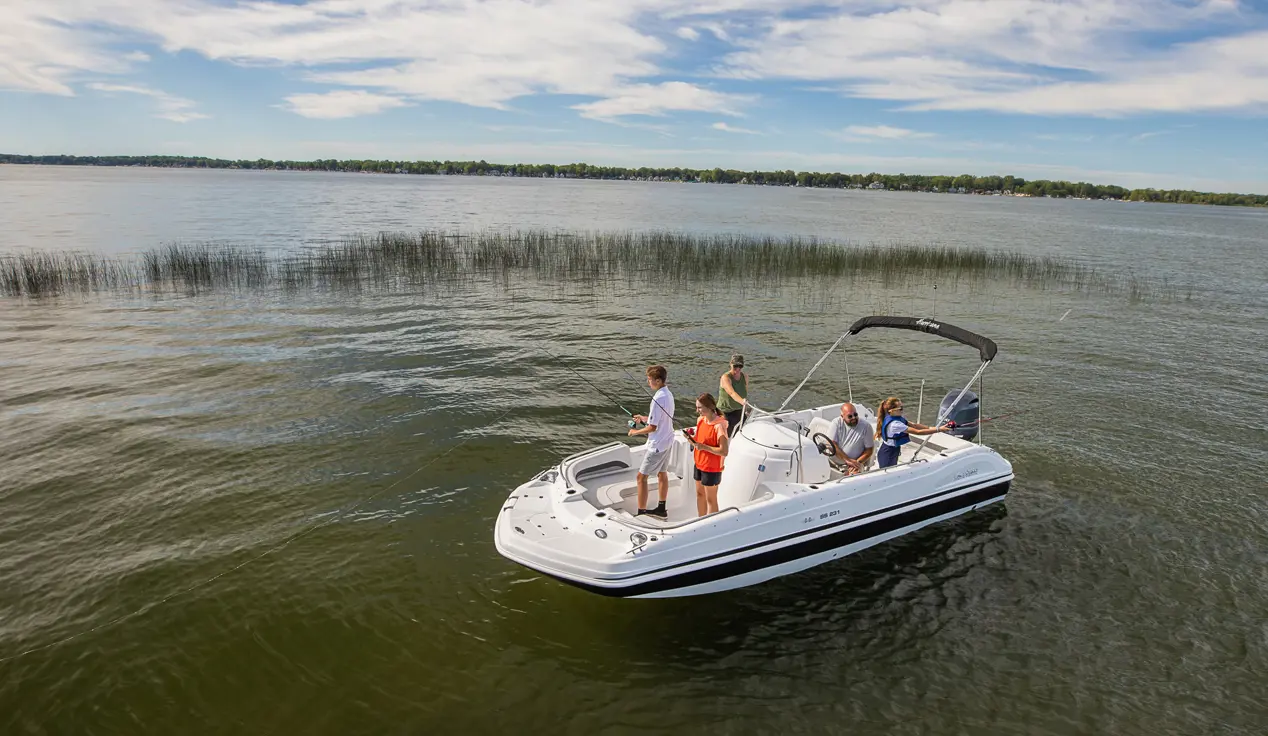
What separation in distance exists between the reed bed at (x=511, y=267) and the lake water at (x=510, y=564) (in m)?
6.02

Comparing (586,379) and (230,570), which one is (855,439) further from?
(230,570)

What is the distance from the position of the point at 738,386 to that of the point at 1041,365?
37.0 feet

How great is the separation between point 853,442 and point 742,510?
7.69 feet

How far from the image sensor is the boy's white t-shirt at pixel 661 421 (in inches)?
312

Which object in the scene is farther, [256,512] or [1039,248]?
[1039,248]

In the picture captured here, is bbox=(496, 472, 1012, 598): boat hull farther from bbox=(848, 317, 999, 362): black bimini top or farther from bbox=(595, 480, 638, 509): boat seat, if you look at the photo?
bbox=(848, 317, 999, 362): black bimini top

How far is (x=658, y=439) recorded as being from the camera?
7965mm

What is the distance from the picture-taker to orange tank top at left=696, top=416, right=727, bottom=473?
7633 millimetres

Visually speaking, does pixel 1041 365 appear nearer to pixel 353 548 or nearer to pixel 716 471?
pixel 716 471

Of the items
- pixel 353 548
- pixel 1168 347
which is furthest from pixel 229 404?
pixel 1168 347

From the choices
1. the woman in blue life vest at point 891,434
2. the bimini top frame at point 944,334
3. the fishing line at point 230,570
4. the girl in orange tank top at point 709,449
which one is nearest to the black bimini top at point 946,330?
the bimini top frame at point 944,334

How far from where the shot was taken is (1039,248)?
43.7 meters

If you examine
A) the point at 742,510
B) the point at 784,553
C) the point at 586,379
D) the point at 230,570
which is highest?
the point at 742,510

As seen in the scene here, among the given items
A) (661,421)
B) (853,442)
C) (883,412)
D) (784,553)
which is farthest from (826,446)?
(661,421)
